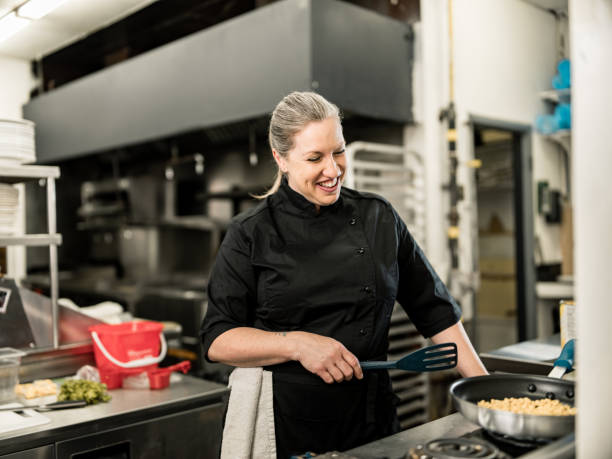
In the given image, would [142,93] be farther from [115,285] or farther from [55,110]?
[115,285]

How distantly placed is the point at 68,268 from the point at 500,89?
5.27 meters

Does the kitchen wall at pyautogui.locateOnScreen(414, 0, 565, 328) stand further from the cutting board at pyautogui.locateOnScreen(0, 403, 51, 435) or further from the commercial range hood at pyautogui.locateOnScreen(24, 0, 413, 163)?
the cutting board at pyautogui.locateOnScreen(0, 403, 51, 435)

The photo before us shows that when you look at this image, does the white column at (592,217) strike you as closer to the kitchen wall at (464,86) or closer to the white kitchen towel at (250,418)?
the white kitchen towel at (250,418)

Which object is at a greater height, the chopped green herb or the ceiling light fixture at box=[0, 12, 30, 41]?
the ceiling light fixture at box=[0, 12, 30, 41]

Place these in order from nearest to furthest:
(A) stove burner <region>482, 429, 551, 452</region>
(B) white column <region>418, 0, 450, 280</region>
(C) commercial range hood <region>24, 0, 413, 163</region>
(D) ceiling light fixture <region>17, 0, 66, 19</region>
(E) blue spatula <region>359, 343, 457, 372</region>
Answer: (A) stove burner <region>482, 429, 551, 452</region>
(E) blue spatula <region>359, 343, 457, 372</region>
(D) ceiling light fixture <region>17, 0, 66, 19</region>
(C) commercial range hood <region>24, 0, 413, 163</region>
(B) white column <region>418, 0, 450, 280</region>

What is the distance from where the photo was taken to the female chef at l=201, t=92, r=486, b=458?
1724mm

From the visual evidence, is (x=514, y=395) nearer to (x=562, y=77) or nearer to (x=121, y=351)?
(x=121, y=351)

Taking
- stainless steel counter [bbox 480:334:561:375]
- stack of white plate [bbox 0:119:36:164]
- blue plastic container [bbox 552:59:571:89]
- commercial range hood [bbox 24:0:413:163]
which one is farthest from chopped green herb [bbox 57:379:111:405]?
blue plastic container [bbox 552:59:571:89]

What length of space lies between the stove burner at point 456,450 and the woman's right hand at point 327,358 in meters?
0.46

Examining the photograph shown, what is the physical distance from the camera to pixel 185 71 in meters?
4.59

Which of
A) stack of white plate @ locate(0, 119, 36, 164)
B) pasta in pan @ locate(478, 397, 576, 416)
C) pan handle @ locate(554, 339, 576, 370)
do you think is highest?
stack of white plate @ locate(0, 119, 36, 164)

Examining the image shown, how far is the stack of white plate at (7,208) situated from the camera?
259 cm

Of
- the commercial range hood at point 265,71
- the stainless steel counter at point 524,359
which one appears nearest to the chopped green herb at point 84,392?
the stainless steel counter at point 524,359

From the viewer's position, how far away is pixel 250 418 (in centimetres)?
172
